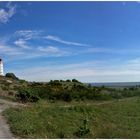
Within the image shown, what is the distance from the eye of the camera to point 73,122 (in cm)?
1886

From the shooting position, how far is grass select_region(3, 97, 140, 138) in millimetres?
14345

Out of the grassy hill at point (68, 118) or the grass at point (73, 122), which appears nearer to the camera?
the grass at point (73, 122)

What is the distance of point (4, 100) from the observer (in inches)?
1083

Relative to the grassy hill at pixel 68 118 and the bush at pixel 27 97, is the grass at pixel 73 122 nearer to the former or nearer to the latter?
the grassy hill at pixel 68 118

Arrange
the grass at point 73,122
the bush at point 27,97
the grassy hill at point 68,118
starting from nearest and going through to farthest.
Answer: the grass at point 73,122
the grassy hill at point 68,118
the bush at point 27,97

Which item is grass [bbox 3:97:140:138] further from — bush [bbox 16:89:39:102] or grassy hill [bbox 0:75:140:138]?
bush [bbox 16:89:39:102]

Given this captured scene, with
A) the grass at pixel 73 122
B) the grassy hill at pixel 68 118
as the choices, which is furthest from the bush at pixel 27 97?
the grass at pixel 73 122

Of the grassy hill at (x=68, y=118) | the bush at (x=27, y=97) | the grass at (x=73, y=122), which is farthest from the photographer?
the bush at (x=27, y=97)

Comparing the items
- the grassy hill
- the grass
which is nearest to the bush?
the grassy hill

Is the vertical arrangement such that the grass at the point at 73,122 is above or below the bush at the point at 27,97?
below

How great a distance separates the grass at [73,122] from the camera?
14.3 metres

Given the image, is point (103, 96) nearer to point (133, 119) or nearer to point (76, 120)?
point (133, 119)

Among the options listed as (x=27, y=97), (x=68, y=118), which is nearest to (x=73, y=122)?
(x=68, y=118)

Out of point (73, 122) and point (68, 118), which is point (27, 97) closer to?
point (68, 118)
